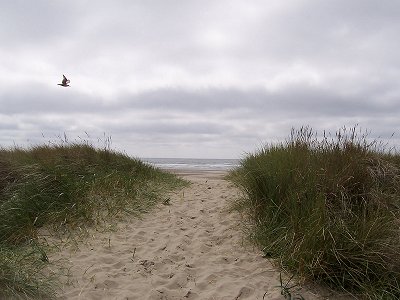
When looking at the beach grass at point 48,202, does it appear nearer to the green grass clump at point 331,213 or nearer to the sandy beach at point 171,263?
the sandy beach at point 171,263

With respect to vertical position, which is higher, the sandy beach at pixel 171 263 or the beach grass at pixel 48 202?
the beach grass at pixel 48 202

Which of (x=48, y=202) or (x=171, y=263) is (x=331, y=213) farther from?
(x=48, y=202)

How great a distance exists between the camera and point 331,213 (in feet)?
13.2

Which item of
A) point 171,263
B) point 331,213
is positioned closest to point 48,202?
point 171,263

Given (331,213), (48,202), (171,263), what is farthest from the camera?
(48,202)

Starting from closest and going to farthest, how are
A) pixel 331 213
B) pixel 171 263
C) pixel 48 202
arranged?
pixel 331 213
pixel 171 263
pixel 48 202

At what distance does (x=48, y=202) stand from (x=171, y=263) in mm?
2512

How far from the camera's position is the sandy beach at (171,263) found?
3.78 metres

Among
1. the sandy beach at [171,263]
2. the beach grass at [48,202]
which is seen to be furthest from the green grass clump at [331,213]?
the beach grass at [48,202]

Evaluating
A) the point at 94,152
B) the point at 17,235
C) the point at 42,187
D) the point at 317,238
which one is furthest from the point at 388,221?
the point at 94,152

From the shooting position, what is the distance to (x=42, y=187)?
6082mm

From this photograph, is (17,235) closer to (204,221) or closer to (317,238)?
(204,221)

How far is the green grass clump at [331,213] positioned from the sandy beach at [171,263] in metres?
0.32

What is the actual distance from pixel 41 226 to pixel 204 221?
2.54 meters
